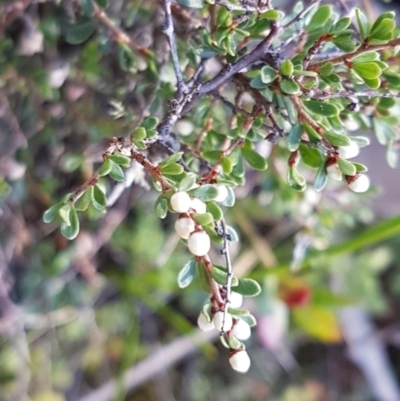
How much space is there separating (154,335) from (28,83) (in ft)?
2.18

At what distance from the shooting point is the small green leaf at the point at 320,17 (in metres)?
0.48

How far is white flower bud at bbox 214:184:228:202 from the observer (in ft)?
1.26

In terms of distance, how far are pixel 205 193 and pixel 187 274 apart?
89 mm

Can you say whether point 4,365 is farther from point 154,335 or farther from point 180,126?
point 180,126

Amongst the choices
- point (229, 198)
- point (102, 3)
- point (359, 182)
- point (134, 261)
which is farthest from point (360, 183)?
point (134, 261)

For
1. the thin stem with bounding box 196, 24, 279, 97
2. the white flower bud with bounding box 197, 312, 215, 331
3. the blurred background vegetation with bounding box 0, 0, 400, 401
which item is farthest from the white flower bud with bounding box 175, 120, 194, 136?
the white flower bud with bounding box 197, 312, 215, 331

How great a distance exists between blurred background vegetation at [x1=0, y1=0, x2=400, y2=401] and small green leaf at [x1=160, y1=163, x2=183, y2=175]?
142mm

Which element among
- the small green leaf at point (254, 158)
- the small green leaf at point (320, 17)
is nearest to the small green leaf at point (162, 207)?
the small green leaf at point (254, 158)

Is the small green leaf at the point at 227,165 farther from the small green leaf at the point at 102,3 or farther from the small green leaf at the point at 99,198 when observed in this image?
the small green leaf at the point at 102,3

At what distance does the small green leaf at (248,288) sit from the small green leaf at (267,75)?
0.16 m

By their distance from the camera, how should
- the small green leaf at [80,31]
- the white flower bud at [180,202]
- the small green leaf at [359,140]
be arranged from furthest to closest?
1. the small green leaf at [80,31]
2. the small green leaf at [359,140]
3. the white flower bud at [180,202]

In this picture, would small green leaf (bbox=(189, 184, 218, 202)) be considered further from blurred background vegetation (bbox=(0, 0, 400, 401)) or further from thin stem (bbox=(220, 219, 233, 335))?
blurred background vegetation (bbox=(0, 0, 400, 401))

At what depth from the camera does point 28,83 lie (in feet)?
2.32

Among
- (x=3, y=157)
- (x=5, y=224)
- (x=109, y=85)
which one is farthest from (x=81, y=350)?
(x=109, y=85)
